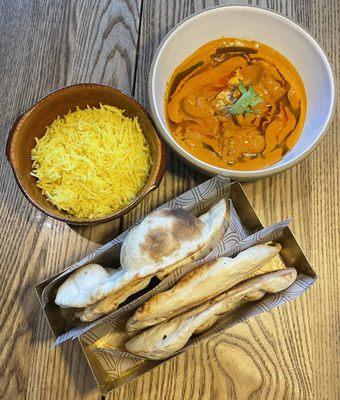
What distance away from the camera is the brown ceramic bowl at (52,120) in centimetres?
105

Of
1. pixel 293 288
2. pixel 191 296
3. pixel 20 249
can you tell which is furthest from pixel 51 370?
pixel 293 288

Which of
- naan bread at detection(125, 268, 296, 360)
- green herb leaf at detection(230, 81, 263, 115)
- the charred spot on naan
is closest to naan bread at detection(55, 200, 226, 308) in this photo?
the charred spot on naan

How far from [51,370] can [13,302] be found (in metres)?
0.18

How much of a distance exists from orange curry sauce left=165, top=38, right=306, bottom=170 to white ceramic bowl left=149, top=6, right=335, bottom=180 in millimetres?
18

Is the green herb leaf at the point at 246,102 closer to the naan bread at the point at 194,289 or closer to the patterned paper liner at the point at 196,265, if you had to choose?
the patterned paper liner at the point at 196,265

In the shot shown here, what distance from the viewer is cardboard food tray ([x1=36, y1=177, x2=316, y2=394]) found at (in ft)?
3.32

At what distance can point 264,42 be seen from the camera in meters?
1.19

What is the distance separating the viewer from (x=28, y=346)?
1.13 m

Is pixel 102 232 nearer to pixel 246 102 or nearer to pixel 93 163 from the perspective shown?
pixel 93 163

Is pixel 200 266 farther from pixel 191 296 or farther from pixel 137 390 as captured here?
pixel 137 390

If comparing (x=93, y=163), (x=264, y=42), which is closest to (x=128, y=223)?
(x=93, y=163)

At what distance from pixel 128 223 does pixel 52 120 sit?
0.98ft

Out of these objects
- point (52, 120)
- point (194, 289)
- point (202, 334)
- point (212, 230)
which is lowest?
point (202, 334)

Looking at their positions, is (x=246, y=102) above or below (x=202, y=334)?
above
